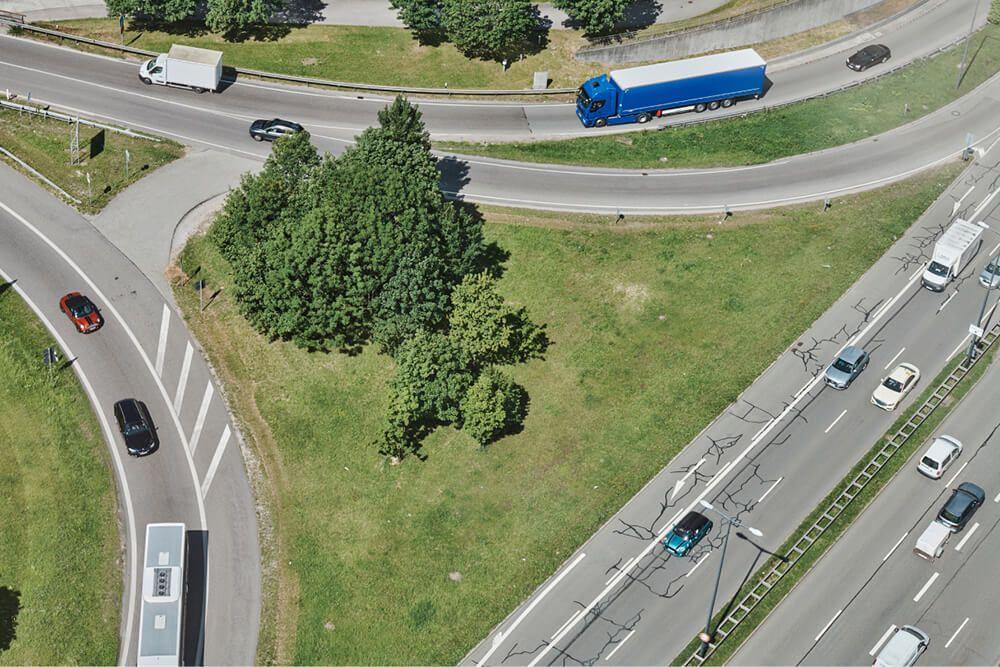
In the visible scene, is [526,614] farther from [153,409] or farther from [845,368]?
[153,409]

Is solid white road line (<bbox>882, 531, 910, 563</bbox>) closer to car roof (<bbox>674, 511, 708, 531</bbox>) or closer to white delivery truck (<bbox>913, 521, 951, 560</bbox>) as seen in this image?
white delivery truck (<bbox>913, 521, 951, 560</bbox>)

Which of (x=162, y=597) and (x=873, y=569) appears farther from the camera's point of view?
(x=873, y=569)

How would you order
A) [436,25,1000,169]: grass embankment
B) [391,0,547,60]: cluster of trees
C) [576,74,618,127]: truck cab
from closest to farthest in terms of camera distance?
1. [436,25,1000,169]: grass embankment
2. [576,74,618,127]: truck cab
3. [391,0,547,60]: cluster of trees

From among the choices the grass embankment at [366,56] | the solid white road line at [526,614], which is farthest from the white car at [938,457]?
the grass embankment at [366,56]

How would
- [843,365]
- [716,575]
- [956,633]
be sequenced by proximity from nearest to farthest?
1. [956,633]
2. [716,575]
3. [843,365]

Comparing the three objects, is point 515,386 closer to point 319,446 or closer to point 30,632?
point 319,446

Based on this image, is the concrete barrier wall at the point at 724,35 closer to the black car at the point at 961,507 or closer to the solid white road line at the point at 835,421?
the solid white road line at the point at 835,421

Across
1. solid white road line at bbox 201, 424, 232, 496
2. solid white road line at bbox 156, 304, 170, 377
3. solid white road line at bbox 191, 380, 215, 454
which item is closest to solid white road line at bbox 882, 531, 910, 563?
solid white road line at bbox 201, 424, 232, 496

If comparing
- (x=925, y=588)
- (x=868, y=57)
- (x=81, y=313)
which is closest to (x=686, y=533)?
(x=925, y=588)
